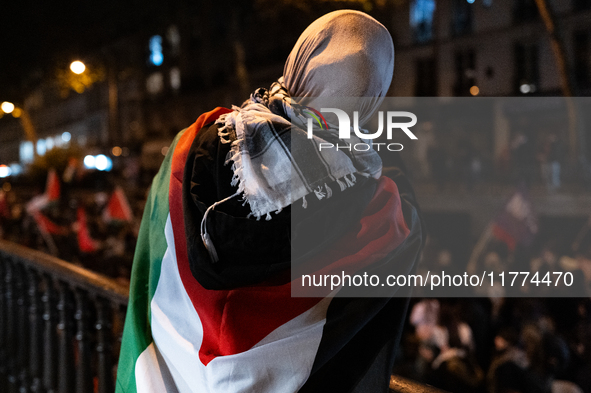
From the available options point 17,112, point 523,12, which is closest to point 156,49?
point 17,112

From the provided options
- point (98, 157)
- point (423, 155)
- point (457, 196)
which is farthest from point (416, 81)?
point (98, 157)

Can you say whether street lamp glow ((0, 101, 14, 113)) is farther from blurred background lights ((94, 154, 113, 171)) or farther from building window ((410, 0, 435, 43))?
building window ((410, 0, 435, 43))

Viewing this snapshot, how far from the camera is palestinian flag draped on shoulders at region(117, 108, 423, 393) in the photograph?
42.9 inches

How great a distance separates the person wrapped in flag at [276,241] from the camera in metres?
1.03

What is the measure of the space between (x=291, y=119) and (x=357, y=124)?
21cm

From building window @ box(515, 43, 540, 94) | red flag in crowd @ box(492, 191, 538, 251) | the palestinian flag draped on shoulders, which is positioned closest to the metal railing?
the palestinian flag draped on shoulders

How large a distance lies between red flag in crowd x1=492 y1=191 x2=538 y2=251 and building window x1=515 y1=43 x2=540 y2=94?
12.7m

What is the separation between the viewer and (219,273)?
104cm

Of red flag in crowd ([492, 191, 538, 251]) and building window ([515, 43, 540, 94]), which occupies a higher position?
building window ([515, 43, 540, 94])

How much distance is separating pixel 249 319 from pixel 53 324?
152cm

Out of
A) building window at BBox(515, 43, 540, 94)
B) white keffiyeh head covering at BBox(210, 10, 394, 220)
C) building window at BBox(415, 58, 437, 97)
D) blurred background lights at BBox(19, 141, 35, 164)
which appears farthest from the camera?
building window at BBox(415, 58, 437, 97)

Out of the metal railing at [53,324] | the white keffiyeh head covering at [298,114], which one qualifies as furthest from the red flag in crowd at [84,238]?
the white keffiyeh head covering at [298,114]

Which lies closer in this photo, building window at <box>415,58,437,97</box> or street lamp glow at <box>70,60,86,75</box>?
street lamp glow at <box>70,60,86,75</box>

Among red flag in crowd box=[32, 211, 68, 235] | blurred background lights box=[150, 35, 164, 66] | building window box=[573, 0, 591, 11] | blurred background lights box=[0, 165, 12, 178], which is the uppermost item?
blurred background lights box=[150, 35, 164, 66]
